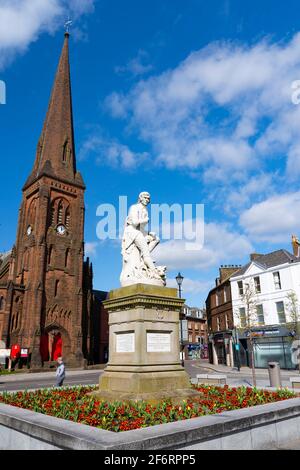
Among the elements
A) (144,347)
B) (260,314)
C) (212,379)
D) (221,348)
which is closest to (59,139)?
(221,348)

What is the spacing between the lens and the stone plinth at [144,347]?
7.89 meters

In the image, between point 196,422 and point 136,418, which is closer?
point 196,422

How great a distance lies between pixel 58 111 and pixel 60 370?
5179cm

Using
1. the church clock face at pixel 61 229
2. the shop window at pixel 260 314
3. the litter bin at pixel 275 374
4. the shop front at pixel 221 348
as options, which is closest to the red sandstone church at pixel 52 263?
the church clock face at pixel 61 229

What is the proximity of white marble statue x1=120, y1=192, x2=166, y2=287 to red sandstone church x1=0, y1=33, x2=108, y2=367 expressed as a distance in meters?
36.6

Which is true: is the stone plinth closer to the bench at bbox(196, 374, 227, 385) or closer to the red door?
the bench at bbox(196, 374, 227, 385)

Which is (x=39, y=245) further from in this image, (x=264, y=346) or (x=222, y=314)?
(x=264, y=346)

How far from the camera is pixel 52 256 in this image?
49.6 meters

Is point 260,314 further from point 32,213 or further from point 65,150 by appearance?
point 65,150

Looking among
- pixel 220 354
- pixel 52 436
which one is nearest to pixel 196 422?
pixel 52 436

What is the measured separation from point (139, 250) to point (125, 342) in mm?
2358

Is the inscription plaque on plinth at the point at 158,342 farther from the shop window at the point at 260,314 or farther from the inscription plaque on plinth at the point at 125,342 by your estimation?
the shop window at the point at 260,314

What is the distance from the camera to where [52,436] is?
4820 mm
